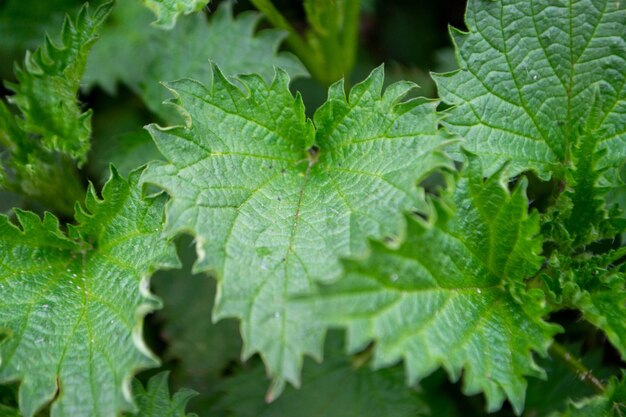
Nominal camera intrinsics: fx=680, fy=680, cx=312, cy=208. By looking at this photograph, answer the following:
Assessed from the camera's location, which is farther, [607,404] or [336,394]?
[336,394]

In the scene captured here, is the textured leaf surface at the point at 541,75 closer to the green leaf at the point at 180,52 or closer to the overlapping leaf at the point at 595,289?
the overlapping leaf at the point at 595,289

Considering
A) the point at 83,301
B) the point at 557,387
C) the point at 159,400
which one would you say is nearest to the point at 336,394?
the point at 159,400

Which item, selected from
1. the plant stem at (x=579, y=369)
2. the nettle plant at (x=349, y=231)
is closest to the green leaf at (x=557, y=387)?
the nettle plant at (x=349, y=231)

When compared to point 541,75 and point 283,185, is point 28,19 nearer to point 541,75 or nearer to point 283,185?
point 283,185

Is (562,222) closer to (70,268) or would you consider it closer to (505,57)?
Answer: (505,57)

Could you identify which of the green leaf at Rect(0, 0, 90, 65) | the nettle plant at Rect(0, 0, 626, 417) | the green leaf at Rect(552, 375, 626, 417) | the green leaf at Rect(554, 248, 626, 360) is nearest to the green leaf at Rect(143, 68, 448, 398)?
the nettle plant at Rect(0, 0, 626, 417)
